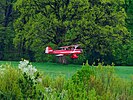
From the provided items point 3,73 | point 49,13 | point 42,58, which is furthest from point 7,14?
point 3,73

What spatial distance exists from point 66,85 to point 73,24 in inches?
830

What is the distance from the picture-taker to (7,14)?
36781mm

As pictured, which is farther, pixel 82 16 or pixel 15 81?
pixel 82 16

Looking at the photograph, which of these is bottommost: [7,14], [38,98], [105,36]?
[38,98]

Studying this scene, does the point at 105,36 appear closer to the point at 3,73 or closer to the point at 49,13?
the point at 49,13

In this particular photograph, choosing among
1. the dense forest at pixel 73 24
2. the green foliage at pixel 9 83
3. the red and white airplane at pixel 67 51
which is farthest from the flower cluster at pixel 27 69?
the dense forest at pixel 73 24

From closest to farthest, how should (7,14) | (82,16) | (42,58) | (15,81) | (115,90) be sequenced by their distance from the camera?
(15,81), (115,90), (82,16), (42,58), (7,14)

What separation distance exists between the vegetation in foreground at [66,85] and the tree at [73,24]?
64.2ft

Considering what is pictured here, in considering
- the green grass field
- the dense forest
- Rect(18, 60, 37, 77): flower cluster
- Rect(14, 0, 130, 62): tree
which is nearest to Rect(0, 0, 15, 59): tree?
the dense forest

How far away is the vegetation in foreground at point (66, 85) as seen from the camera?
6070 mm

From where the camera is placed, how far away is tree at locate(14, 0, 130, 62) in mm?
27578

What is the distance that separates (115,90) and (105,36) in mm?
20469

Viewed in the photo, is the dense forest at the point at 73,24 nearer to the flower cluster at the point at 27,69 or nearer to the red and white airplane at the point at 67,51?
the red and white airplane at the point at 67,51

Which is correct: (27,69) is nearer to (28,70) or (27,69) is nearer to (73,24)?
(28,70)
